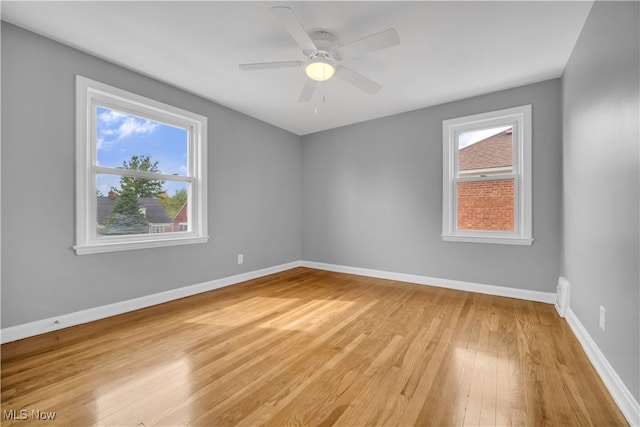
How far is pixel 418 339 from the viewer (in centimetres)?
219

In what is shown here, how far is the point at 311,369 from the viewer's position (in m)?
1.77

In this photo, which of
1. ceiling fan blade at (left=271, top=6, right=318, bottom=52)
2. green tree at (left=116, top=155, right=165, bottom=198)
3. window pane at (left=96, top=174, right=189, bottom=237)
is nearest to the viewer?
ceiling fan blade at (left=271, top=6, right=318, bottom=52)

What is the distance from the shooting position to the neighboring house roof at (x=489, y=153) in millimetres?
3328

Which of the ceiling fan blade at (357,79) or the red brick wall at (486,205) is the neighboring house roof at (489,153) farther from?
the ceiling fan blade at (357,79)

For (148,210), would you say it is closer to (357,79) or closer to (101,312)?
(101,312)

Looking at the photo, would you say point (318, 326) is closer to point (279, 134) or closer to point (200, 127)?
point (200, 127)

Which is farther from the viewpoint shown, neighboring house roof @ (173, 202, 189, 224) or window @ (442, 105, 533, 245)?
neighboring house roof @ (173, 202, 189, 224)

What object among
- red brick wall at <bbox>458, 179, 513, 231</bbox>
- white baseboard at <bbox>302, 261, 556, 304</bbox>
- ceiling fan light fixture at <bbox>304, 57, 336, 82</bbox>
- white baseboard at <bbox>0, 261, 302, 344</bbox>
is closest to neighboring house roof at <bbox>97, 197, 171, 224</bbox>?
white baseboard at <bbox>0, 261, 302, 344</bbox>

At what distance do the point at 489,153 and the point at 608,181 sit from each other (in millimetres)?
1889

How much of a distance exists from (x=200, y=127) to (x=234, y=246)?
5.50ft

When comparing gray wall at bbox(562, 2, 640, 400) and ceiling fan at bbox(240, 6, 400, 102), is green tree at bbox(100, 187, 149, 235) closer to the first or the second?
ceiling fan at bbox(240, 6, 400, 102)

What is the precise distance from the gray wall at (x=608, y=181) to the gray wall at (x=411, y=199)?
647 millimetres

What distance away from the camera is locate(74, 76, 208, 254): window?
2.51 metres

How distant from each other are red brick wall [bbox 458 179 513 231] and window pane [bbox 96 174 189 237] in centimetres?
363
